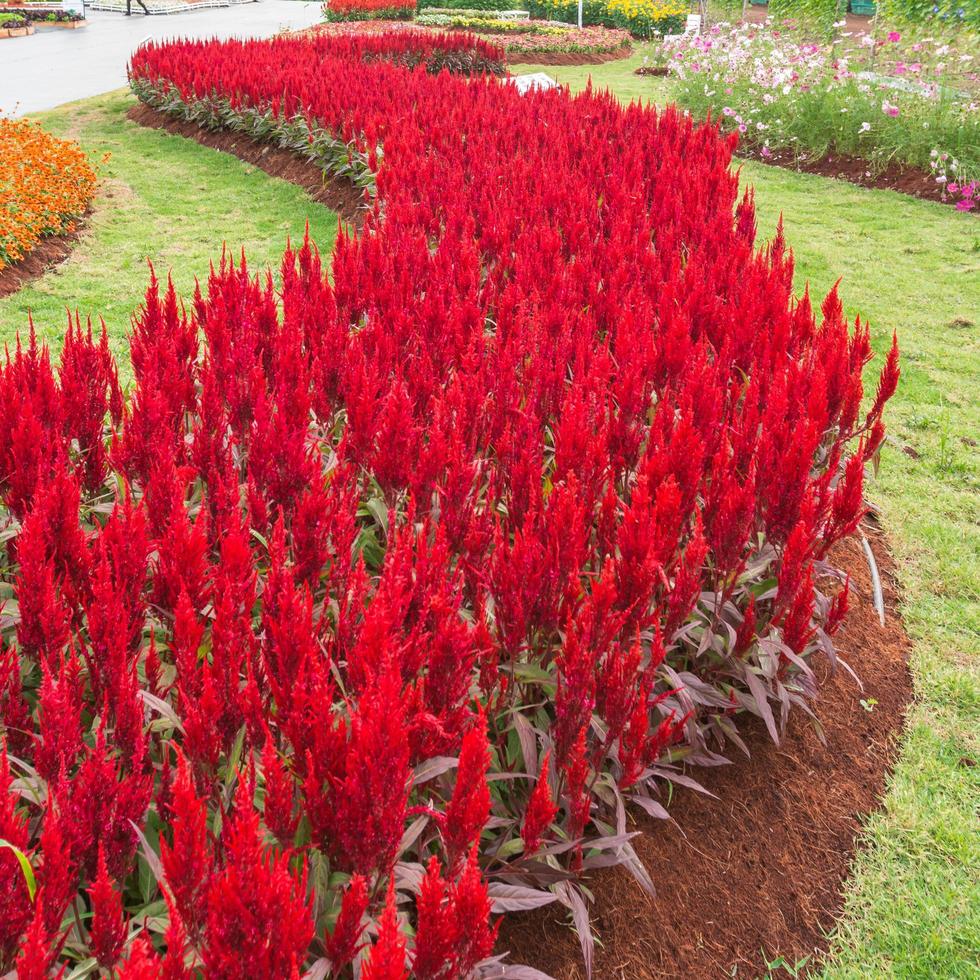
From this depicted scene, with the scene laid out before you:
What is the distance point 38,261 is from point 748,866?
348 inches

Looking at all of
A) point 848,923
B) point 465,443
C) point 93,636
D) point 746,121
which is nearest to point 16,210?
point 465,443

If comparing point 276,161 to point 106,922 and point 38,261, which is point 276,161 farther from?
point 106,922

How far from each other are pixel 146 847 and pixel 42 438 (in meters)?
1.69

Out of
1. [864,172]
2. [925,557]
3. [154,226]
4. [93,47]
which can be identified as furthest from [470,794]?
[93,47]

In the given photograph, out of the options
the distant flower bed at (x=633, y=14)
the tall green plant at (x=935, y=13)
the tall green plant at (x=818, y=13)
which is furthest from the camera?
the distant flower bed at (x=633, y=14)

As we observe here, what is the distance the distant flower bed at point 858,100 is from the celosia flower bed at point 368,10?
854 inches

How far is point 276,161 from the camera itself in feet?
39.7

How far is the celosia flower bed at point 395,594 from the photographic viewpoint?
1.42m

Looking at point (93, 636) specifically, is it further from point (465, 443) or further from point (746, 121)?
point (746, 121)

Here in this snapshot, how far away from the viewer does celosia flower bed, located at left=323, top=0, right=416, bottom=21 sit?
106ft

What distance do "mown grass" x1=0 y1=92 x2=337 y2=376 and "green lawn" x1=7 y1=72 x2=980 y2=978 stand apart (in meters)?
0.03

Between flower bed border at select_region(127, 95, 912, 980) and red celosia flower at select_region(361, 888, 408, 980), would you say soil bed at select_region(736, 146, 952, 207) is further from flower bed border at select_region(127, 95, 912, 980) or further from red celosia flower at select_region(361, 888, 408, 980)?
red celosia flower at select_region(361, 888, 408, 980)

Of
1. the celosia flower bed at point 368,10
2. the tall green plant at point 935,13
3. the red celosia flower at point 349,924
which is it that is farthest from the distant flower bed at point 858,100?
the celosia flower bed at point 368,10

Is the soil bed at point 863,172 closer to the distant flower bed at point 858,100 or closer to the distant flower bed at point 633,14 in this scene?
the distant flower bed at point 858,100
